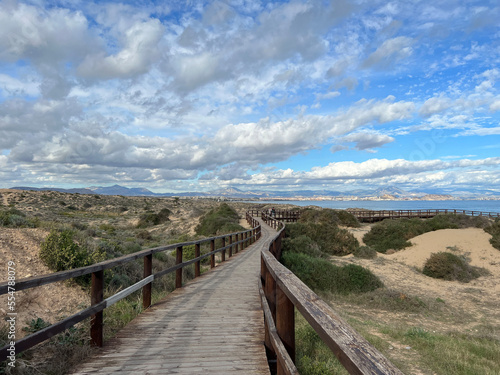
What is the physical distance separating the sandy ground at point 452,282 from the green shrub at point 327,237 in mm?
1167

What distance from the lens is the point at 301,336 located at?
18.7ft

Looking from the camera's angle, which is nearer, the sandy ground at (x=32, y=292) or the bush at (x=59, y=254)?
the sandy ground at (x=32, y=292)

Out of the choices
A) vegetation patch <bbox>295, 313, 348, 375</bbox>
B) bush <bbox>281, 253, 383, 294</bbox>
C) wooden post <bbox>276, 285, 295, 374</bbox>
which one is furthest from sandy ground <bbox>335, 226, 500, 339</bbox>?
wooden post <bbox>276, 285, 295, 374</bbox>

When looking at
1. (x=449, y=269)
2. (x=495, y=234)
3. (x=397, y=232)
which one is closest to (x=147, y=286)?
(x=449, y=269)

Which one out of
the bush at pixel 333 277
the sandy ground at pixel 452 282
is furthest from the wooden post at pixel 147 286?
the bush at pixel 333 277

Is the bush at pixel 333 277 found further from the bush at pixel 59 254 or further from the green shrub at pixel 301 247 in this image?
the bush at pixel 59 254

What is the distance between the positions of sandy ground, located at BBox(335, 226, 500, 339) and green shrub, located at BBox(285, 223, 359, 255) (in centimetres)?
117

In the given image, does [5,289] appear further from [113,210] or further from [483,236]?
[113,210]

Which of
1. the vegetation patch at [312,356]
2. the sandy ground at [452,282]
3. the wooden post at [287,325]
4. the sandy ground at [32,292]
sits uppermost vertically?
the wooden post at [287,325]

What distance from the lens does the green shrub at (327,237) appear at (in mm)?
22172

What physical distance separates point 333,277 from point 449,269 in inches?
323

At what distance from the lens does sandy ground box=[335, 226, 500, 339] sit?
1221 cm

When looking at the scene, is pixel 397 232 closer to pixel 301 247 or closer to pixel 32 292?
pixel 301 247

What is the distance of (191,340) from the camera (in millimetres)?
4227
